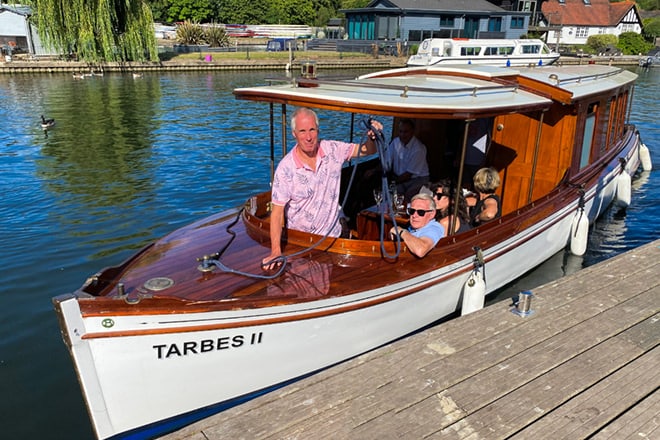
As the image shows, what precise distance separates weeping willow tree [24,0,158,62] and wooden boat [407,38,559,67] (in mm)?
17320

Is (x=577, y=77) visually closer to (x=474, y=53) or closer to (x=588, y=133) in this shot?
(x=588, y=133)

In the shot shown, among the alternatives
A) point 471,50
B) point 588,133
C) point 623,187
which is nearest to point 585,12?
point 471,50

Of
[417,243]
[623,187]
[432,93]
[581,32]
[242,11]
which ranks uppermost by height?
[242,11]

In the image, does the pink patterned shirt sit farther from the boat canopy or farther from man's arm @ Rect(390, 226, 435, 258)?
man's arm @ Rect(390, 226, 435, 258)

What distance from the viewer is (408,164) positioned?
274 inches

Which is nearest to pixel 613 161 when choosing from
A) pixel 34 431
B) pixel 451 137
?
pixel 451 137

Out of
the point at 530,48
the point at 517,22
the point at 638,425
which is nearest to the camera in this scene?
the point at 638,425

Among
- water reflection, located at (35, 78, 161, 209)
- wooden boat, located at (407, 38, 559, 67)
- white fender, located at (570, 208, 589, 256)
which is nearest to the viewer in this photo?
white fender, located at (570, 208, 589, 256)

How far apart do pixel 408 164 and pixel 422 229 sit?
6.29 ft

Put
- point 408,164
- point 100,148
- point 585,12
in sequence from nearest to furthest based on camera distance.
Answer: point 408,164 < point 100,148 < point 585,12

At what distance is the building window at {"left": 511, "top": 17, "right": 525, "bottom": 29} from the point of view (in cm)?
5402

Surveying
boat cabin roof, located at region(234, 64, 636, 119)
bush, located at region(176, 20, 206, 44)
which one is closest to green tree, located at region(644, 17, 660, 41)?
bush, located at region(176, 20, 206, 44)

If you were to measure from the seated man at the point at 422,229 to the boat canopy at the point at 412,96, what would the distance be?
2.73 ft

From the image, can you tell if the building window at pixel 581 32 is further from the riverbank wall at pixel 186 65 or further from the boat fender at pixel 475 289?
the boat fender at pixel 475 289
